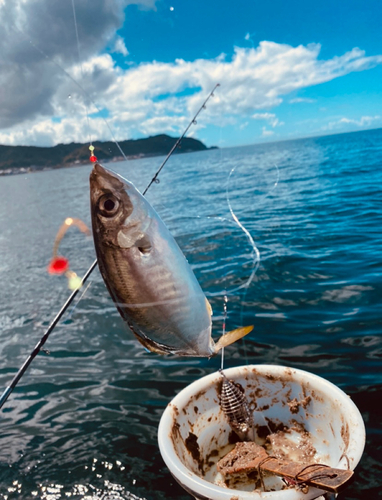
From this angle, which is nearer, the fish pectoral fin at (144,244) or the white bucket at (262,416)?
the fish pectoral fin at (144,244)

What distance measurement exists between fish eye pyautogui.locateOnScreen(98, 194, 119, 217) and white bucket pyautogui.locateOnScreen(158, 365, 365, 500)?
2.26 m

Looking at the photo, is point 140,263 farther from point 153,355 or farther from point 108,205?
point 153,355

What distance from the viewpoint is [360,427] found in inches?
115

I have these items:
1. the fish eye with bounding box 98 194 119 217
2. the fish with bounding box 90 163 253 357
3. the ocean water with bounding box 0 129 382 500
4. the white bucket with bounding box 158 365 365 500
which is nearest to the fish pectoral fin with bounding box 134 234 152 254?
the fish with bounding box 90 163 253 357

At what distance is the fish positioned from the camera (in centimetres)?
169

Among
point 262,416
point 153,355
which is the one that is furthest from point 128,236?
point 153,355

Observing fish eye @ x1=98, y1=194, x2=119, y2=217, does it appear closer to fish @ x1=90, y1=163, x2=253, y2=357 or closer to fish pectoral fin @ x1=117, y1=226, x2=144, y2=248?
fish @ x1=90, y1=163, x2=253, y2=357

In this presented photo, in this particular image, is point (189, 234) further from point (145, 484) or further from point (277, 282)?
point (145, 484)

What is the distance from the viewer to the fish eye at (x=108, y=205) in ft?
5.49

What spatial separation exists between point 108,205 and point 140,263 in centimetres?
33

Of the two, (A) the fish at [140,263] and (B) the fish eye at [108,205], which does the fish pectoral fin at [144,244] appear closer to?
(A) the fish at [140,263]

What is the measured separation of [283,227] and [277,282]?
208 inches

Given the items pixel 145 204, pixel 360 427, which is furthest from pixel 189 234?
pixel 145 204

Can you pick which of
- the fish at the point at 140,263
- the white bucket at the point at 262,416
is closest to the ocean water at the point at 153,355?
the white bucket at the point at 262,416
